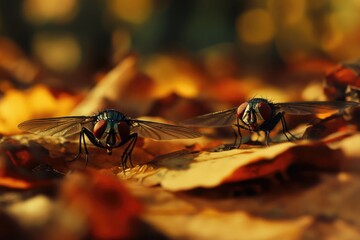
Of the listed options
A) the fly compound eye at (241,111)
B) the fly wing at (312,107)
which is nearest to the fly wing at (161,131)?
the fly compound eye at (241,111)

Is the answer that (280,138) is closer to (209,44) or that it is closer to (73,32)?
(209,44)

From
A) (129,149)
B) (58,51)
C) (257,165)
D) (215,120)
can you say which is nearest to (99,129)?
(129,149)

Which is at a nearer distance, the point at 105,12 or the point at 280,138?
the point at 280,138

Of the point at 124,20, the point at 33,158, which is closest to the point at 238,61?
the point at 124,20

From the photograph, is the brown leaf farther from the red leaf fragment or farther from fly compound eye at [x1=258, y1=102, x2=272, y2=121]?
fly compound eye at [x1=258, y1=102, x2=272, y2=121]

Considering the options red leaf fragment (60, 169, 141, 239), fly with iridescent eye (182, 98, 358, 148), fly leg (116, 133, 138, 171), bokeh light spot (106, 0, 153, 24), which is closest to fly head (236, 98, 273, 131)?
fly with iridescent eye (182, 98, 358, 148)
